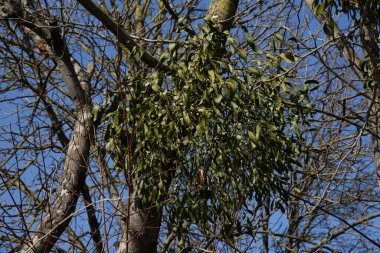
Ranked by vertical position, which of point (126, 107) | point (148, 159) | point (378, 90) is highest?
point (378, 90)

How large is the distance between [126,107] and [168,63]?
32 centimetres

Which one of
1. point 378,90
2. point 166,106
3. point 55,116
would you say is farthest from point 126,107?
point 55,116

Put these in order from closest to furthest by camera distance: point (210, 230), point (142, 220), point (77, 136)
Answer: point (142, 220) < point (210, 230) < point (77, 136)

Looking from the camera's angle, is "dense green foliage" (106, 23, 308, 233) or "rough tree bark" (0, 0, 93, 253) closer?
"dense green foliage" (106, 23, 308, 233)

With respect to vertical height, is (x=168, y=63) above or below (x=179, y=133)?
above

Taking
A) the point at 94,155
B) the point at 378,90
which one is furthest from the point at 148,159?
the point at 378,90

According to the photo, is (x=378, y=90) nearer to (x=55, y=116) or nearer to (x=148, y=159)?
(x=148, y=159)

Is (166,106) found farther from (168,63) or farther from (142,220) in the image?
(142,220)

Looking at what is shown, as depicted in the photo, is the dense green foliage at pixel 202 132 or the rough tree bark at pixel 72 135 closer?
the dense green foliage at pixel 202 132

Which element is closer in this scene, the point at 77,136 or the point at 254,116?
the point at 254,116

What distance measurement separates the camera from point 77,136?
12.5 ft

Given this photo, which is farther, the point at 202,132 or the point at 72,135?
the point at 72,135

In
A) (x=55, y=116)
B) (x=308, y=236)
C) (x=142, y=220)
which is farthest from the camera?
(x=308, y=236)

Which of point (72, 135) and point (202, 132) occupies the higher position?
point (72, 135)
